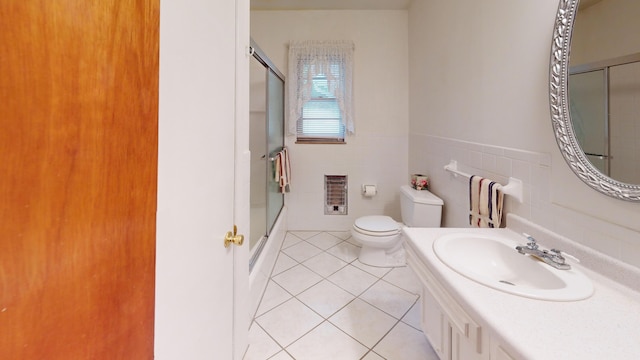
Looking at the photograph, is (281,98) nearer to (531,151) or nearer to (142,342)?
(531,151)

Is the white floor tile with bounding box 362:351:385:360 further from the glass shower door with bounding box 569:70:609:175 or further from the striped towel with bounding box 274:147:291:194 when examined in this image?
the striped towel with bounding box 274:147:291:194

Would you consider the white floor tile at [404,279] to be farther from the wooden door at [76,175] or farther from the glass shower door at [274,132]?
the wooden door at [76,175]

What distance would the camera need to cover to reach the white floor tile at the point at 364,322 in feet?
5.30

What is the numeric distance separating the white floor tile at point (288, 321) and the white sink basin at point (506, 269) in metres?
1.00

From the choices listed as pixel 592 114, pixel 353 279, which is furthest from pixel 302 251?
pixel 592 114

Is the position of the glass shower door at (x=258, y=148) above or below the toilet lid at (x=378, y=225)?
above

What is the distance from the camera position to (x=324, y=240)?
3072mm

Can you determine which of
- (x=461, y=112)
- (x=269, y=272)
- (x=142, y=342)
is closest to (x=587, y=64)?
(x=461, y=112)

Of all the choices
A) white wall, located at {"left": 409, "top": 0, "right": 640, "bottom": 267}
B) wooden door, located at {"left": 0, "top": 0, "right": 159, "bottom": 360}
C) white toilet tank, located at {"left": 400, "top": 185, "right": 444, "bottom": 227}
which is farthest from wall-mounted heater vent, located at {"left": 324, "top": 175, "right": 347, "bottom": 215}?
wooden door, located at {"left": 0, "top": 0, "right": 159, "bottom": 360}

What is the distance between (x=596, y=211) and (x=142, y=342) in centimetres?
146

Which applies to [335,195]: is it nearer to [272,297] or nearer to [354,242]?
[354,242]

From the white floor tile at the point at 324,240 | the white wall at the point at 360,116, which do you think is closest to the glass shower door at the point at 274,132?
the white wall at the point at 360,116

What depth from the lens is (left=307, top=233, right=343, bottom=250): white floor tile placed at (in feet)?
Answer: 9.66

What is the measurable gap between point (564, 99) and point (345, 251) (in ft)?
6.94
